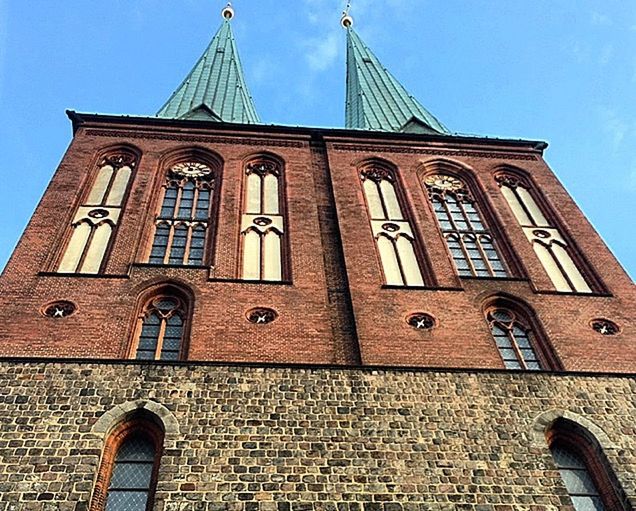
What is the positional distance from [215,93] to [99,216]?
8.26 m

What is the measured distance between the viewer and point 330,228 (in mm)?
14078

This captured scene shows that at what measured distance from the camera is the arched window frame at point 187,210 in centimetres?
1310

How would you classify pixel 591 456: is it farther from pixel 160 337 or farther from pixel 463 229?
pixel 463 229

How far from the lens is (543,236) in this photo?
14633 millimetres

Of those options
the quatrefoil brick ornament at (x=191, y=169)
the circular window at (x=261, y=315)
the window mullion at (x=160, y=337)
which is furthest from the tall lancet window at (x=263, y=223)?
the window mullion at (x=160, y=337)

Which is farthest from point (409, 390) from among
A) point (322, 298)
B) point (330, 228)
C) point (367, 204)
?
point (367, 204)

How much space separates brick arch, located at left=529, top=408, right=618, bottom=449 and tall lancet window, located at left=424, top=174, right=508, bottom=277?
3843 millimetres

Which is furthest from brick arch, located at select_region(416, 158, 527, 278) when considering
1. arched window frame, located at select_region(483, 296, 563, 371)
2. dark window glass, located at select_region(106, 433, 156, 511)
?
dark window glass, located at select_region(106, 433, 156, 511)

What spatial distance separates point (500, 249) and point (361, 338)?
14.8 ft

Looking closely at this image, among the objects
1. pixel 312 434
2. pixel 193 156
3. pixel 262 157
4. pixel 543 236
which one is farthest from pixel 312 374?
pixel 193 156

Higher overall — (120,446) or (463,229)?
(463,229)

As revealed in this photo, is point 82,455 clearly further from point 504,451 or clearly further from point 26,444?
point 504,451

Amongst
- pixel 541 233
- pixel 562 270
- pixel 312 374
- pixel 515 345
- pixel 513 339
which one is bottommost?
pixel 312 374

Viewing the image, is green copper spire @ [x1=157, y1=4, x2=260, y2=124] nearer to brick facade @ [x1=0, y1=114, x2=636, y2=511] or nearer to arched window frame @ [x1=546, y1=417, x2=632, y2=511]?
brick facade @ [x1=0, y1=114, x2=636, y2=511]
